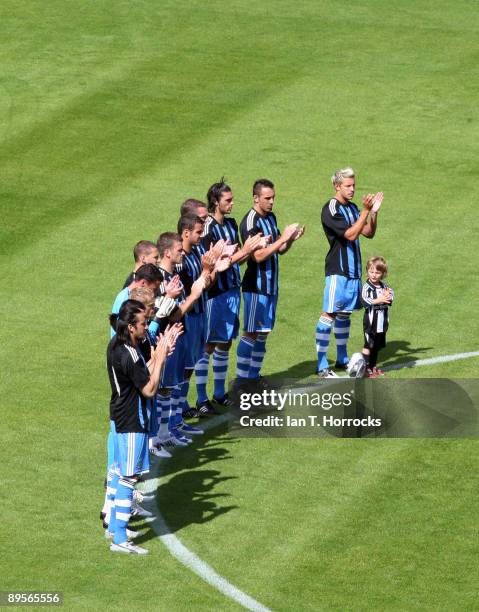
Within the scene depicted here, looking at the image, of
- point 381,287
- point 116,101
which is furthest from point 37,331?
point 116,101

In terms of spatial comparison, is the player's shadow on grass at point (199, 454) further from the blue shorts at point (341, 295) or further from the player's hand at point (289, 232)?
the blue shorts at point (341, 295)

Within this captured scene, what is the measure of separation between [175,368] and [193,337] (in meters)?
0.57

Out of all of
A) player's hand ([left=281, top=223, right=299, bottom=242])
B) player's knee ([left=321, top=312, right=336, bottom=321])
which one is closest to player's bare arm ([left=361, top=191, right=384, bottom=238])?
player's knee ([left=321, top=312, right=336, bottom=321])

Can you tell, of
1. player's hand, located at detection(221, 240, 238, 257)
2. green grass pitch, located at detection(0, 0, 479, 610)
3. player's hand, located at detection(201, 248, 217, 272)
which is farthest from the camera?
player's hand, located at detection(221, 240, 238, 257)

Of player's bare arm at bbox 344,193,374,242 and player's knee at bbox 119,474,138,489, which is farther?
player's bare arm at bbox 344,193,374,242

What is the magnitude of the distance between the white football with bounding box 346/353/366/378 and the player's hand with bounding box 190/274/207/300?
2979mm

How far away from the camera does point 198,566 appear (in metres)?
13.0

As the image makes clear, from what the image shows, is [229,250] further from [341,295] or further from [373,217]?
[373,217]

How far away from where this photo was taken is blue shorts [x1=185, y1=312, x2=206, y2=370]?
16.0 meters

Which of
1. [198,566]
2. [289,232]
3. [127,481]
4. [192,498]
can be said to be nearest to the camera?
[198,566]

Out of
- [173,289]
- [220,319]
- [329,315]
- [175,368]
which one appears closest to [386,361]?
[329,315]

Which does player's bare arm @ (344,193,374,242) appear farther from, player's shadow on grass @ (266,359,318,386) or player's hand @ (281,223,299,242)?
player's shadow on grass @ (266,359,318,386)

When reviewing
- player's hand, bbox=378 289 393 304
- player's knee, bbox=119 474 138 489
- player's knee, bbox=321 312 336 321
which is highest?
player's hand, bbox=378 289 393 304

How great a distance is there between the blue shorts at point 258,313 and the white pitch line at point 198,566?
12.2 feet
